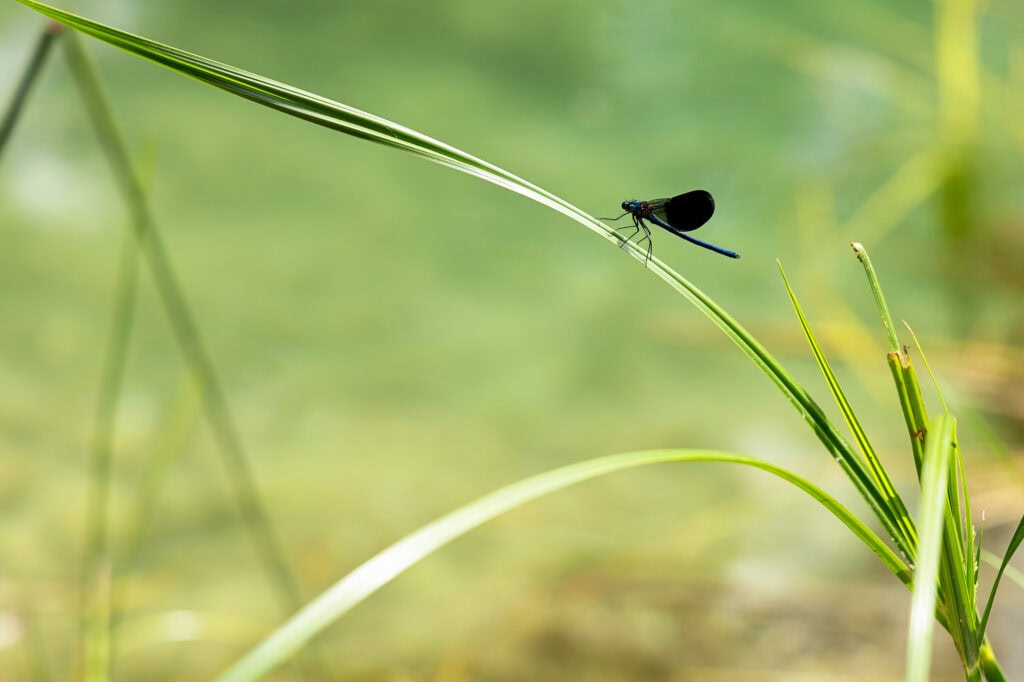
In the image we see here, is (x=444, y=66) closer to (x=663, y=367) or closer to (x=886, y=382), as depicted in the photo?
(x=663, y=367)

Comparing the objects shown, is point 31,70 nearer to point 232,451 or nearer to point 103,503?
point 103,503

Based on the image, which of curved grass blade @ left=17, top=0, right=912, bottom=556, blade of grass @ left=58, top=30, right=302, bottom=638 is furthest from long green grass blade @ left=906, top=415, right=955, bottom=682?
blade of grass @ left=58, top=30, right=302, bottom=638

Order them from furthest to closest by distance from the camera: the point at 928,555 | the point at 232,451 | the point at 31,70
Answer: the point at 232,451 < the point at 31,70 < the point at 928,555

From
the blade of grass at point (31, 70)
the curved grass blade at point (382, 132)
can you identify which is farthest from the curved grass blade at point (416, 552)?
the blade of grass at point (31, 70)

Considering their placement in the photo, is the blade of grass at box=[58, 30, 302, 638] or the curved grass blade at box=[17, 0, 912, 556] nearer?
the curved grass blade at box=[17, 0, 912, 556]

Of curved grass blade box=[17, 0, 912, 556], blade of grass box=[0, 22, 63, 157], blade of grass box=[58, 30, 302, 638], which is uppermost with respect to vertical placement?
blade of grass box=[58, 30, 302, 638]

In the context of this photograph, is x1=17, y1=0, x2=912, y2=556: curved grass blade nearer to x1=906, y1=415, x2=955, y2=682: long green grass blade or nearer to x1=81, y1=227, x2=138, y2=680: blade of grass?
x1=906, y1=415, x2=955, y2=682: long green grass blade

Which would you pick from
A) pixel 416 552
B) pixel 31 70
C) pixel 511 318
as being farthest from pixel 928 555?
pixel 511 318

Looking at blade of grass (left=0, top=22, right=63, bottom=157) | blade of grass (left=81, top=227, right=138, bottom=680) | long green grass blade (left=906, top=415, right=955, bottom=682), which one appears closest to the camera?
long green grass blade (left=906, top=415, right=955, bottom=682)
